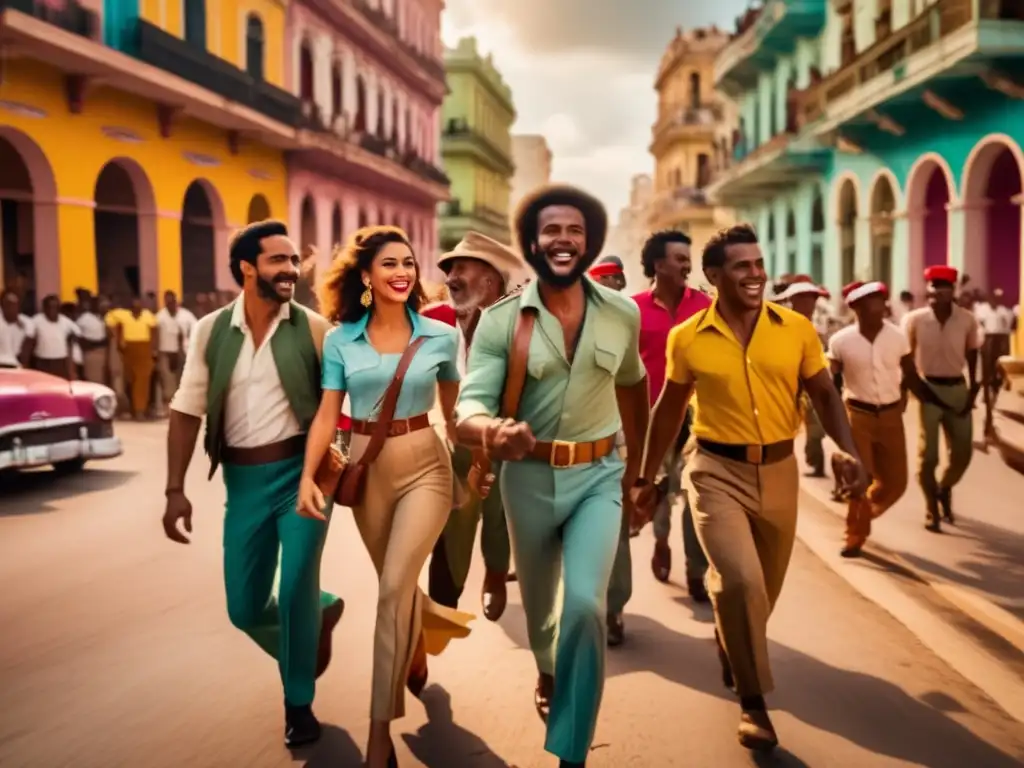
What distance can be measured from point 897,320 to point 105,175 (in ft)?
52.0

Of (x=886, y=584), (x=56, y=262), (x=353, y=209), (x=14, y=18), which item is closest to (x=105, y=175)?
(x=56, y=262)

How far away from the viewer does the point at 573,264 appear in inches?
→ 160

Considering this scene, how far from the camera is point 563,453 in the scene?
395 cm

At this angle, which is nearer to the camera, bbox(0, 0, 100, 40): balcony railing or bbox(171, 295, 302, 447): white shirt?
bbox(171, 295, 302, 447): white shirt

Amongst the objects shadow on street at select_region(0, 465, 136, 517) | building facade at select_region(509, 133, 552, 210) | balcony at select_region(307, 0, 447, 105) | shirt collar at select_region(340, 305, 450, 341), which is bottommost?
shadow on street at select_region(0, 465, 136, 517)

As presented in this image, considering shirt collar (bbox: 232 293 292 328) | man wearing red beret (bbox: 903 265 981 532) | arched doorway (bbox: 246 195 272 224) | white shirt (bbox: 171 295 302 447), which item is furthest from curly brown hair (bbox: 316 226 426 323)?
arched doorway (bbox: 246 195 272 224)

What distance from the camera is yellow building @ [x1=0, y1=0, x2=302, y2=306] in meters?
18.0

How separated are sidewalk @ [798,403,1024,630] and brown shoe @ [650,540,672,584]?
1479 mm

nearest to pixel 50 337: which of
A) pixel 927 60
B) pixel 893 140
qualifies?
pixel 927 60

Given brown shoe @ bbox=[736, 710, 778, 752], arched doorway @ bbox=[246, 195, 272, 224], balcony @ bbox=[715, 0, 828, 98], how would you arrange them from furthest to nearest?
balcony @ bbox=[715, 0, 828, 98], arched doorway @ bbox=[246, 195, 272, 224], brown shoe @ bbox=[736, 710, 778, 752]

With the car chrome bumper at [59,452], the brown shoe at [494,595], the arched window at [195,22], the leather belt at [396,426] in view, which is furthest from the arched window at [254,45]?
the leather belt at [396,426]

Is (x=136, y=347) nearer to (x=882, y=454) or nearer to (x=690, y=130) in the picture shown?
(x=882, y=454)

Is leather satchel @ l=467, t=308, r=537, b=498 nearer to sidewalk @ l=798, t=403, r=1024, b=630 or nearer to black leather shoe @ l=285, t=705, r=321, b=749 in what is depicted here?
black leather shoe @ l=285, t=705, r=321, b=749

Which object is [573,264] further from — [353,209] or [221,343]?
[353,209]
